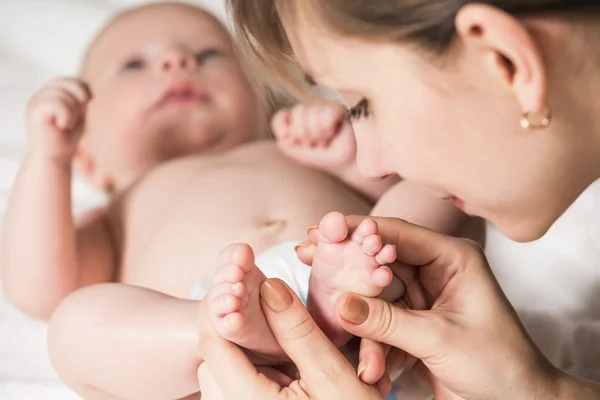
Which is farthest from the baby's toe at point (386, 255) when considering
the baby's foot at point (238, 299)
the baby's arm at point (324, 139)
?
the baby's arm at point (324, 139)

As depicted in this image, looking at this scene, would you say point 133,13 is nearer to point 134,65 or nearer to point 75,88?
point 134,65

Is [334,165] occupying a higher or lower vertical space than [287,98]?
lower

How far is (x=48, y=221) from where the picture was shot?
1084 mm

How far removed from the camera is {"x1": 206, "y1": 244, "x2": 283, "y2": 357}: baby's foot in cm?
65

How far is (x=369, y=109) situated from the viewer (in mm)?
689

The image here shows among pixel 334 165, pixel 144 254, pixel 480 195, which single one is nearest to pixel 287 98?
pixel 334 165

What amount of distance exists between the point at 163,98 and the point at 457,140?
771 mm

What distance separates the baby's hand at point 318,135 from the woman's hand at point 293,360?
0.54 meters

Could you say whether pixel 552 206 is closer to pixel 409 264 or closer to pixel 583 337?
pixel 409 264

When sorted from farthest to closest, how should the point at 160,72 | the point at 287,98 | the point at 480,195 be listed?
the point at 160,72
the point at 287,98
the point at 480,195

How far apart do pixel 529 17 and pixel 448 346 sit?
0.29 m

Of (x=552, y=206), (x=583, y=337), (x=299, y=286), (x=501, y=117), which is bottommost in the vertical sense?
(x=583, y=337)

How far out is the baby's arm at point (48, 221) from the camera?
42.1 inches

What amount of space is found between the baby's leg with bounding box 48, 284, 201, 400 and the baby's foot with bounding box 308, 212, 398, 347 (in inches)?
6.6
